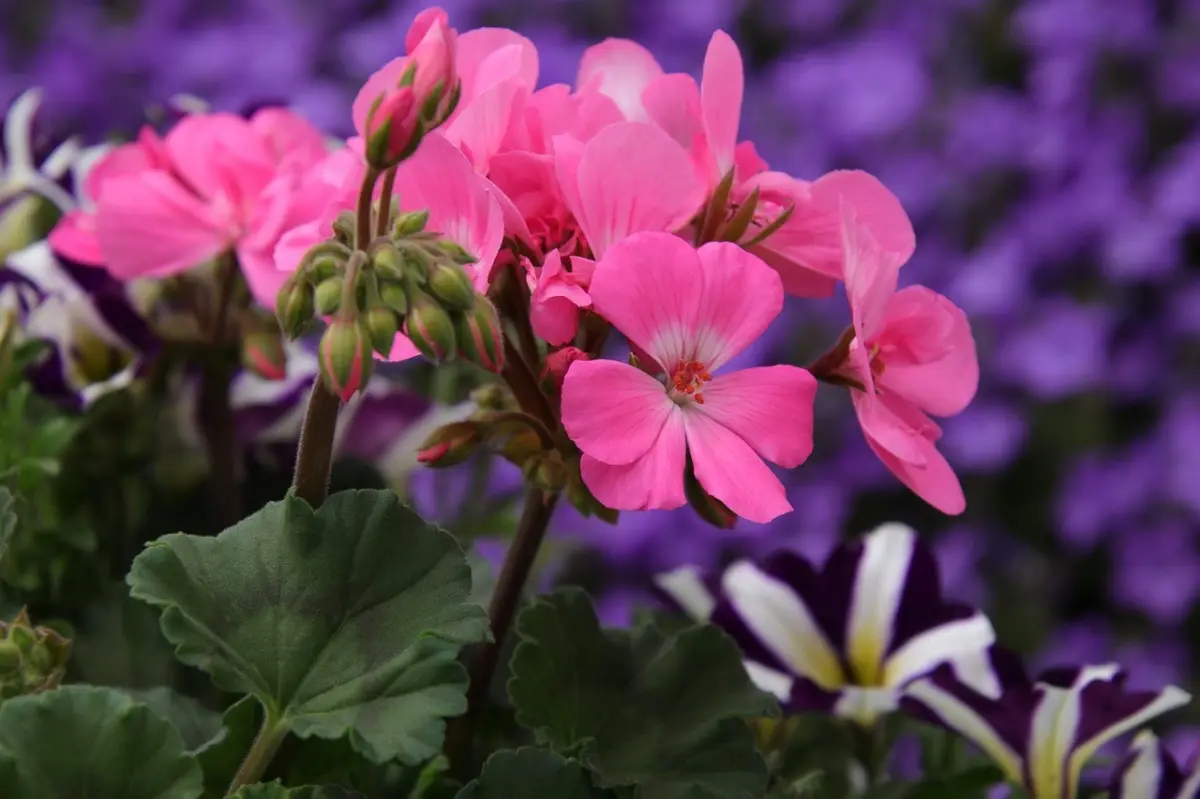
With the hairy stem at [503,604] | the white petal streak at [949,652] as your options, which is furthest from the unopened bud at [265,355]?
the white petal streak at [949,652]

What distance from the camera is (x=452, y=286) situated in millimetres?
323

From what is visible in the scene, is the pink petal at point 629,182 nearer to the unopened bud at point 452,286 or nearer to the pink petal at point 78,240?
the unopened bud at point 452,286

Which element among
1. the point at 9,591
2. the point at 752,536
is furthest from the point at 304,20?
the point at 9,591

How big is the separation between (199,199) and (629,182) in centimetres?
24

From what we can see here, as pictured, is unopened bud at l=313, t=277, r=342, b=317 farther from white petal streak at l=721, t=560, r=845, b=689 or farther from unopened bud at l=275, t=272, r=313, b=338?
white petal streak at l=721, t=560, r=845, b=689

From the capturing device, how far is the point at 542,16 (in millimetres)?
2014

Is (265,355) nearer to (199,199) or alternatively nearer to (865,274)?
(199,199)

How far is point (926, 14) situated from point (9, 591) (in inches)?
68.1

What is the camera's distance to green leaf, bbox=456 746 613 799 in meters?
0.37

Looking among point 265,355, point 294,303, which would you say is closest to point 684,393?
point 294,303

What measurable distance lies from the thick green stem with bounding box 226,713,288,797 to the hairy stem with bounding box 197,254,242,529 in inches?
6.9

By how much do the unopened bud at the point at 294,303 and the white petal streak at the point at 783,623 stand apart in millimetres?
245

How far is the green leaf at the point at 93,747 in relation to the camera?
0.34m

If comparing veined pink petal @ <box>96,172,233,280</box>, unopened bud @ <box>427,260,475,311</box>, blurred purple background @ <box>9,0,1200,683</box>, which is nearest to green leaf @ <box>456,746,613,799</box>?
unopened bud @ <box>427,260,475,311</box>
